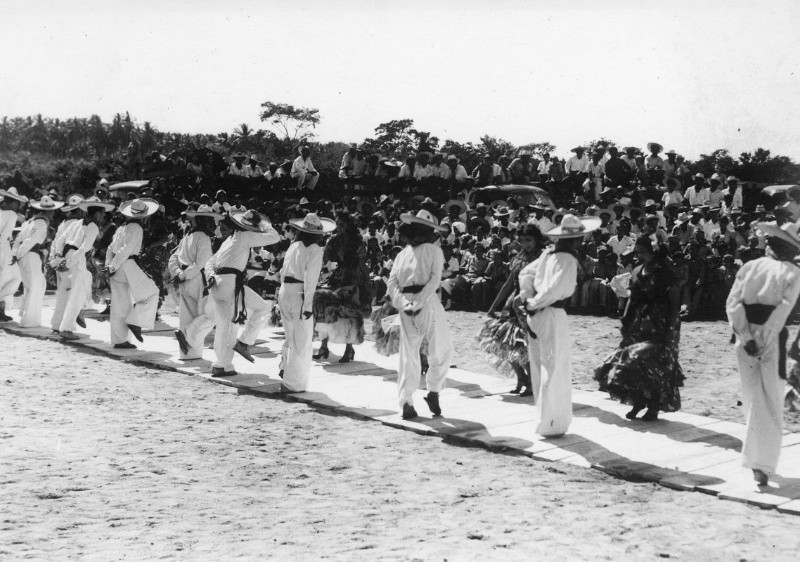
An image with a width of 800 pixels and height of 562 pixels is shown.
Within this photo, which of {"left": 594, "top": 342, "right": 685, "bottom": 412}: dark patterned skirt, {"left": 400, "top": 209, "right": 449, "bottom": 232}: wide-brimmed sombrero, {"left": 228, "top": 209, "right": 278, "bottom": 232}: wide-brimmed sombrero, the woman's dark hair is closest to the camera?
{"left": 594, "top": 342, "right": 685, "bottom": 412}: dark patterned skirt

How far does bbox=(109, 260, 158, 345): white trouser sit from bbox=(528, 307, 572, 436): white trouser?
6.63m

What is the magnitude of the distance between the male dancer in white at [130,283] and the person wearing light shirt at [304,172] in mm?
10206

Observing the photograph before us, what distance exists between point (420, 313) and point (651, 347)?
2081mm

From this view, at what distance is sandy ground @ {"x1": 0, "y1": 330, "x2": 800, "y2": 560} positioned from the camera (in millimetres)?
5195

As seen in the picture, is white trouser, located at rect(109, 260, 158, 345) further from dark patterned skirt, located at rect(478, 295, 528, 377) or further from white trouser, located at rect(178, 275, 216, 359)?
dark patterned skirt, located at rect(478, 295, 528, 377)

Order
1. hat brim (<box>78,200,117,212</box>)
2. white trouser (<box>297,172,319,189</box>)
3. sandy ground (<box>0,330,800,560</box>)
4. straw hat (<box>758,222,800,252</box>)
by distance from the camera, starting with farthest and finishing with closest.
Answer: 1. white trouser (<box>297,172,319,189</box>)
2. hat brim (<box>78,200,117,212</box>)
3. straw hat (<box>758,222,800,252</box>)
4. sandy ground (<box>0,330,800,560</box>)

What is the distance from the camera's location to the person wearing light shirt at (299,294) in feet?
31.8

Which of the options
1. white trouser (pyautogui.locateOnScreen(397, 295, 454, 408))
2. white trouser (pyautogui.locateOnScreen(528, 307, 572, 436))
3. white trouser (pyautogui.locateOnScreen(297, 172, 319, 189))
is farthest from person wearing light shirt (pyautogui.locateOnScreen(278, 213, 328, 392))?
white trouser (pyautogui.locateOnScreen(297, 172, 319, 189))

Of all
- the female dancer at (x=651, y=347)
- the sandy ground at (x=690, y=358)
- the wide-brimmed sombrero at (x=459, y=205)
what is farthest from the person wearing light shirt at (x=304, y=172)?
the female dancer at (x=651, y=347)

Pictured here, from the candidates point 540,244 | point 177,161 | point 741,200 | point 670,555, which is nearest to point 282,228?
point 177,161

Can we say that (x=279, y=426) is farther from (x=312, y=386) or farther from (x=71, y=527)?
(x=71, y=527)

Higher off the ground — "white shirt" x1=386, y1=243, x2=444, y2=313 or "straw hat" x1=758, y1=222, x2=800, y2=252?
"straw hat" x1=758, y1=222, x2=800, y2=252

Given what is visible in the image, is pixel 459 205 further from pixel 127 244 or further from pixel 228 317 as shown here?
pixel 228 317

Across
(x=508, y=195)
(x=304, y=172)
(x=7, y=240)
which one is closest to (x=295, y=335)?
(x=7, y=240)
